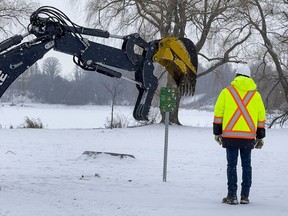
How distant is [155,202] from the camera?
651cm

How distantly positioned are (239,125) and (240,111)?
0.61ft

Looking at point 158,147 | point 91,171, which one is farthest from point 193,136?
point 91,171

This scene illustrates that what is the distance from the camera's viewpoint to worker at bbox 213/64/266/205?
6367mm

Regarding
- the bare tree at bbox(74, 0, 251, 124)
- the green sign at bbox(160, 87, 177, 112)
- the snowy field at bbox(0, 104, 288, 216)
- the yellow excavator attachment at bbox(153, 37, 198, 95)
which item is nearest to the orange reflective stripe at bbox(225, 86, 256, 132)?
the snowy field at bbox(0, 104, 288, 216)

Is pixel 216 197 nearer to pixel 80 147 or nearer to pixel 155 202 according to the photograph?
pixel 155 202

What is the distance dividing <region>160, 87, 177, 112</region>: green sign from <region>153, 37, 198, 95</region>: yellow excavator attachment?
110 centimetres

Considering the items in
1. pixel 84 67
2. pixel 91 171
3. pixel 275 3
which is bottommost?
pixel 91 171

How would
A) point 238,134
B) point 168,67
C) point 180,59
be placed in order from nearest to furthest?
1. point 238,134
2. point 180,59
3. point 168,67

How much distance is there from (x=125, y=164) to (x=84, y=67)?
14.3 ft

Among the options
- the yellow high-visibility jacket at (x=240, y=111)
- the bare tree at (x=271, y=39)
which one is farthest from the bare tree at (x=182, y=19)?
the yellow high-visibility jacket at (x=240, y=111)

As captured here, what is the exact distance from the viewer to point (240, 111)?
251 inches

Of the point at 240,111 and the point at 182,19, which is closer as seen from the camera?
the point at 240,111

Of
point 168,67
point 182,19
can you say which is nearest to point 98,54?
point 168,67

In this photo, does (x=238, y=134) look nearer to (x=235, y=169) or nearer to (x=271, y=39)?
(x=235, y=169)
